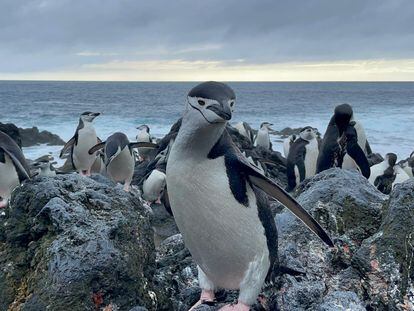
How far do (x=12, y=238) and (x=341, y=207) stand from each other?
2.29 metres

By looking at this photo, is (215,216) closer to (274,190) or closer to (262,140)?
(274,190)

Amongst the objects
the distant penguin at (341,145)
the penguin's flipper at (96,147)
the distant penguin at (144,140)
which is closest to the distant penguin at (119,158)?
the penguin's flipper at (96,147)

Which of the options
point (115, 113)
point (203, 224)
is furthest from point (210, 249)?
point (115, 113)

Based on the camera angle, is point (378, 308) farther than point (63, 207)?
No

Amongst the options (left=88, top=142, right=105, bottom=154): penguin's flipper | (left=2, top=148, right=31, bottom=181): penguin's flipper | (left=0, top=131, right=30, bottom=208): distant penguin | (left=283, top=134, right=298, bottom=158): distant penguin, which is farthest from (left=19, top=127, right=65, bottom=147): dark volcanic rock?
(left=2, top=148, right=31, bottom=181): penguin's flipper

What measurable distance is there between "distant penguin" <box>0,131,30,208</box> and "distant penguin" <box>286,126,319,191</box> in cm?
597

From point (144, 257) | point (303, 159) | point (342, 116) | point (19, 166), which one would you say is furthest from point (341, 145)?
point (144, 257)

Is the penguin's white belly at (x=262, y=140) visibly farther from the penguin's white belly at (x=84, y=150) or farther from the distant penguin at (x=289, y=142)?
the penguin's white belly at (x=84, y=150)

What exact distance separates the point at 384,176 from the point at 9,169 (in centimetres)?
758

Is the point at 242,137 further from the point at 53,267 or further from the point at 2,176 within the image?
the point at 53,267

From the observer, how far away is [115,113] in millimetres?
48719

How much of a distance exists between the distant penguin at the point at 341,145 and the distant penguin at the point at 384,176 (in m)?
2.61

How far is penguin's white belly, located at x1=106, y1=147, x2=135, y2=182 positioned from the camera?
31.0ft

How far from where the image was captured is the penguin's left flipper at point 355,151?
8.12 metres
